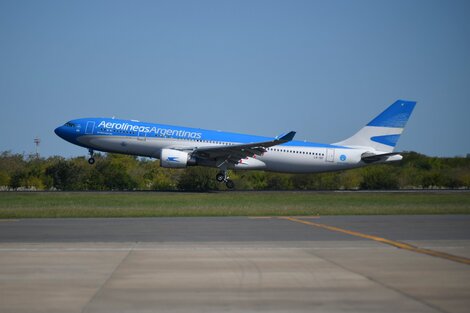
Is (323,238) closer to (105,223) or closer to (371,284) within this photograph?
(371,284)

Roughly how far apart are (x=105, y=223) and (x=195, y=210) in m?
6.19

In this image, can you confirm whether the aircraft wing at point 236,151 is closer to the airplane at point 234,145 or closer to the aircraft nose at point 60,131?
the airplane at point 234,145

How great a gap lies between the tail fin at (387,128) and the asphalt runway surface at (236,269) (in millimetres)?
27572

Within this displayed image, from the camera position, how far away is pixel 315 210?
84.7 ft

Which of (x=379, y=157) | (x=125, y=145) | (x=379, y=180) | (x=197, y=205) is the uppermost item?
(x=125, y=145)

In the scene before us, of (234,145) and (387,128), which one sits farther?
(387,128)

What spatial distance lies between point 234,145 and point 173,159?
368cm

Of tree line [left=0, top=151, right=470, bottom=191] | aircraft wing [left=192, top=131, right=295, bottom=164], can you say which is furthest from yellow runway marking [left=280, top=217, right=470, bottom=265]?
tree line [left=0, top=151, right=470, bottom=191]

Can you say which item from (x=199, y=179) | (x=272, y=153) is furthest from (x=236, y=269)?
(x=199, y=179)

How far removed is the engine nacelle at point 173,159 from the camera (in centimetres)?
4059

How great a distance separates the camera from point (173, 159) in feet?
133

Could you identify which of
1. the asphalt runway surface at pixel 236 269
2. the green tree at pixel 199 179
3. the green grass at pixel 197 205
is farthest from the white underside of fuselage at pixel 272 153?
the asphalt runway surface at pixel 236 269

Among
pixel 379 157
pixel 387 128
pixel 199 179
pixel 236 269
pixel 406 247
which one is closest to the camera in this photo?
pixel 236 269

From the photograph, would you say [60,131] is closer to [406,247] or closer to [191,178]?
[191,178]
